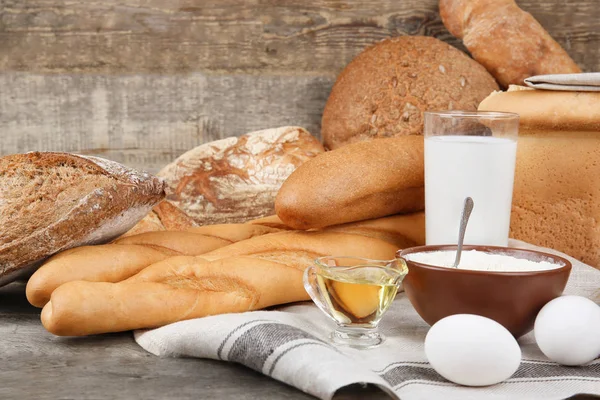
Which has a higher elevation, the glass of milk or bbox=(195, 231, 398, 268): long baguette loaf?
A: the glass of milk

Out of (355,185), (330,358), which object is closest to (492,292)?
(330,358)

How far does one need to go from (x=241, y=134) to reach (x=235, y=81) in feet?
0.58

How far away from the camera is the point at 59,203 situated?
1429 mm

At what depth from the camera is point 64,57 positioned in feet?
7.90

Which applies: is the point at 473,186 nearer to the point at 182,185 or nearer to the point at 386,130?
the point at 386,130

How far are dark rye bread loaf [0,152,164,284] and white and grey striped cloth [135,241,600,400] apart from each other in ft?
0.87

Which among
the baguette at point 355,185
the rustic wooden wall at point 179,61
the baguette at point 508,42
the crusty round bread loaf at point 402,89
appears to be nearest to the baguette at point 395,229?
the baguette at point 355,185

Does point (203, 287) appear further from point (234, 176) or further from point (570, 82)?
point (570, 82)

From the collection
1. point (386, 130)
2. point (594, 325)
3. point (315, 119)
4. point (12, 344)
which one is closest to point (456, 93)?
point (386, 130)

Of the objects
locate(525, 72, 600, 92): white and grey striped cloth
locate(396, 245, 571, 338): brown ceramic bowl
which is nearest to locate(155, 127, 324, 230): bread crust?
locate(525, 72, 600, 92): white and grey striped cloth

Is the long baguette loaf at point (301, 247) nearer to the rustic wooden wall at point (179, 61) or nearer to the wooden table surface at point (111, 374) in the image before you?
the wooden table surface at point (111, 374)

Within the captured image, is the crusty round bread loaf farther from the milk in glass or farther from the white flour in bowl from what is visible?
the white flour in bowl

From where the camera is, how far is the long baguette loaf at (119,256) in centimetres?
135

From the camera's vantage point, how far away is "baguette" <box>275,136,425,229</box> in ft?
5.06
